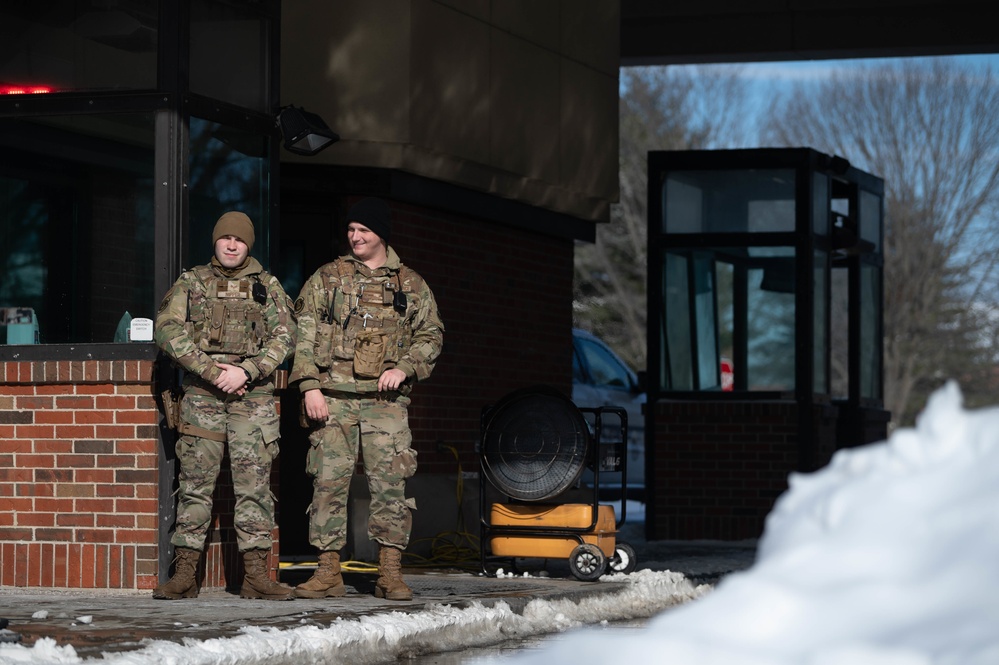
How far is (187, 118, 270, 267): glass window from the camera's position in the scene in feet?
29.4

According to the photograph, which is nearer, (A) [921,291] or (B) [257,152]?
(B) [257,152]

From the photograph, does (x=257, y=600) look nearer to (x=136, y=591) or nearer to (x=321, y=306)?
(x=136, y=591)

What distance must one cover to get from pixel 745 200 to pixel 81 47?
7.38m

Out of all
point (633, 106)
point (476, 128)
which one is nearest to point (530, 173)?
point (476, 128)

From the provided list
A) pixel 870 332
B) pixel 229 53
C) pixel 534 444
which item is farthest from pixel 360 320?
pixel 870 332

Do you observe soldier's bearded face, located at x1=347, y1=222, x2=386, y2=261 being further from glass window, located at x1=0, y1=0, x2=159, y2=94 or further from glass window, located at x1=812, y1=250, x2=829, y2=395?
glass window, located at x1=812, y1=250, x2=829, y2=395

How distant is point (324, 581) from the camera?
8.55m

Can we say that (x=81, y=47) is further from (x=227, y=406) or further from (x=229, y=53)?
(x=227, y=406)

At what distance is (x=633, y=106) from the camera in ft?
163

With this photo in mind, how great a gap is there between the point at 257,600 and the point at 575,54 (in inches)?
280

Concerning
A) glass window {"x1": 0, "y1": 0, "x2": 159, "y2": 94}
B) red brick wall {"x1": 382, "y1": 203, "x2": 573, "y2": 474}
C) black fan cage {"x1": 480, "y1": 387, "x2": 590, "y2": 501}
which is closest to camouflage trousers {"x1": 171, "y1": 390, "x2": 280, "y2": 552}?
glass window {"x1": 0, "y1": 0, "x2": 159, "y2": 94}

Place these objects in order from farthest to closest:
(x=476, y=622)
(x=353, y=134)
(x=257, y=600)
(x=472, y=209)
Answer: (x=472, y=209)
(x=353, y=134)
(x=257, y=600)
(x=476, y=622)

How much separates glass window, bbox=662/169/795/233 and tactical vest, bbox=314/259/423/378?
6.75m

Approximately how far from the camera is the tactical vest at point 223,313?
27.2ft
